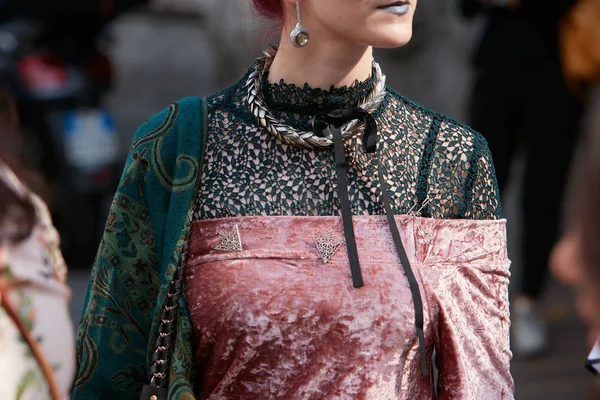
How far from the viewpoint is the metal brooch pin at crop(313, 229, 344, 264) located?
2395 millimetres

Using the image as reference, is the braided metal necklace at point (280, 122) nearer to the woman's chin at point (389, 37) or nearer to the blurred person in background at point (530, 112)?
the woman's chin at point (389, 37)

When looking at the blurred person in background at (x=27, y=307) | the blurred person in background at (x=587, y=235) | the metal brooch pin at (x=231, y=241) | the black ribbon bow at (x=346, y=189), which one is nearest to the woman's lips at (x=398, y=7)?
the black ribbon bow at (x=346, y=189)

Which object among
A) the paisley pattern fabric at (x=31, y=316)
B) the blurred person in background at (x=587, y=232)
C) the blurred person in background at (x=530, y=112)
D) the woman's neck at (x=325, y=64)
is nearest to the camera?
the blurred person in background at (x=587, y=232)

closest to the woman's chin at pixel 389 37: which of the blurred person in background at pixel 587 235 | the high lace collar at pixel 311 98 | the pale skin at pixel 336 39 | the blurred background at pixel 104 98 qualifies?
the pale skin at pixel 336 39

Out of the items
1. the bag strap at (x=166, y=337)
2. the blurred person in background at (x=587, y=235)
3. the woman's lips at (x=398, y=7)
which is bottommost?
the bag strap at (x=166, y=337)

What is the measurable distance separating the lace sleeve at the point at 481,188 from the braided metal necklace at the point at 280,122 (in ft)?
0.88

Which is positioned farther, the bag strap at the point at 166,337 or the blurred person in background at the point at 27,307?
the bag strap at the point at 166,337

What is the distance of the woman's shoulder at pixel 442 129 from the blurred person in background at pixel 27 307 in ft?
3.58

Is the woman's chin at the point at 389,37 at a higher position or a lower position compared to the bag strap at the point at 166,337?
higher

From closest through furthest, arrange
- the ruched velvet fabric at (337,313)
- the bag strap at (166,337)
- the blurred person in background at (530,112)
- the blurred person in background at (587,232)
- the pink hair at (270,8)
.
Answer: the blurred person in background at (587,232)
the ruched velvet fabric at (337,313)
the bag strap at (166,337)
the pink hair at (270,8)
the blurred person in background at (530,112)

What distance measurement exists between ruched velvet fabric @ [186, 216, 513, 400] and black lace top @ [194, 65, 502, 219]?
0.05 meters

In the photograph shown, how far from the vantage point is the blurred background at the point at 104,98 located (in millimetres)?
5297

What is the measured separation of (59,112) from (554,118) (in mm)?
2688

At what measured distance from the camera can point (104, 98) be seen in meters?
6.52
